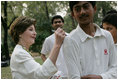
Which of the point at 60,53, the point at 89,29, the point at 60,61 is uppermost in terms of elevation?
the point at 89,29

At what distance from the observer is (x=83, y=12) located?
151 cm

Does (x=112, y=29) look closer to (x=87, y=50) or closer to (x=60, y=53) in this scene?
(x=87, y=50)

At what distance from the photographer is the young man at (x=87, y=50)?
151cm

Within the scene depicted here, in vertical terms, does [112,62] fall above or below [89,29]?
below

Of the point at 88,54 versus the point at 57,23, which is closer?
the point at 88,54

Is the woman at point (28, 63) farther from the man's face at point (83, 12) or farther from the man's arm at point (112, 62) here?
the man's arm at point (112, 62)

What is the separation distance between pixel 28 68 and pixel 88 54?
62cm

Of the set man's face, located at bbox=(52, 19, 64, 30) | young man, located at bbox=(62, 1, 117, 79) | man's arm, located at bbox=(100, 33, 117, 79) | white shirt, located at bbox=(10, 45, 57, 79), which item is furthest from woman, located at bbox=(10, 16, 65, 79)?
man's face, located at bbox=(52, 19, 64, 30)

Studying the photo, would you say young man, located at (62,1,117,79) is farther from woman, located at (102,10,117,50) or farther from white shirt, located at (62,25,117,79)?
woman, located at (102,10,117,50)

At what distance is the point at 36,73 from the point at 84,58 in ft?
1.67

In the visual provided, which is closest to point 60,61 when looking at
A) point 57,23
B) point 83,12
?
point 57,23

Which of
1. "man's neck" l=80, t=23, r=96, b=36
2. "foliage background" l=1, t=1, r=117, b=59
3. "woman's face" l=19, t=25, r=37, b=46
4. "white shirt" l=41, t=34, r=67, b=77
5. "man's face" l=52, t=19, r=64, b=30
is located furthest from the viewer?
"foliage background" l=1, t=1, r=117, b=59

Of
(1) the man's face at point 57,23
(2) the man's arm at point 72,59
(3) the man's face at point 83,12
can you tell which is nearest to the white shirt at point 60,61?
(1) the man's face at point 57,23

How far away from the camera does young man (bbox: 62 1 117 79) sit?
4.96 feet
